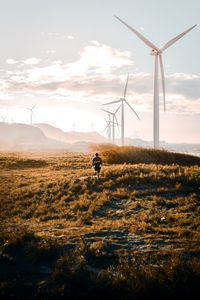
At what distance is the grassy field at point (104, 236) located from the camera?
55.7 feet

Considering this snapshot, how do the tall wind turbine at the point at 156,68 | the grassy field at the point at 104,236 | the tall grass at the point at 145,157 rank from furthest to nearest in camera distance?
the tall wind turbine at the point at 156,68
the tall grass at the point at 145,157
the grassy field at the point at 104,236

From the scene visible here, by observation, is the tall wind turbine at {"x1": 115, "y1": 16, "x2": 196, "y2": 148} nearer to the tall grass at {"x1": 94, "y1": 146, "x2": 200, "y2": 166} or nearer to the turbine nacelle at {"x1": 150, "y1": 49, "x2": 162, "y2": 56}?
the turbine nacelle at {"x1": 150, "y1": 49, "x2": 162, "y2": 56}

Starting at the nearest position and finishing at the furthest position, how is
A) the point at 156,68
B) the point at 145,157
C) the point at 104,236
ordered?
the point at 104,236
the point at 145,157
the point at 156,68

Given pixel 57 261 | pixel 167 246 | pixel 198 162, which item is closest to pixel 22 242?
Result: pixel 57 261

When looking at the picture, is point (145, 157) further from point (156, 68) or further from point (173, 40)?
point (173, 40)

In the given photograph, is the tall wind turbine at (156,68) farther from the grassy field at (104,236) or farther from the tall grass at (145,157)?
the grassy field at (104,236)

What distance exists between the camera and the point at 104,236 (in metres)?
23.1

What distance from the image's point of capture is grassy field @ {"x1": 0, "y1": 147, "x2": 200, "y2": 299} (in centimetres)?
1697

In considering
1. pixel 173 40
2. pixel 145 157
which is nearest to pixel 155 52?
pixel 173 40

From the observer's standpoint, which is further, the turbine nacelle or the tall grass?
the turbine nacelle

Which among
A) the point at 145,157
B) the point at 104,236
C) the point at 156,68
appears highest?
the point at 156,68

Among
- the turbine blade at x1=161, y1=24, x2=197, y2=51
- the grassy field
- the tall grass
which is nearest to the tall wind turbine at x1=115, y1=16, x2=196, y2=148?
the turbine blade at x1=161, y1=24, x2=197, y2=51

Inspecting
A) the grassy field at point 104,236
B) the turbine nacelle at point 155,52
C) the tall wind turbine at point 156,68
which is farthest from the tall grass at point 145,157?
the turbine nacelle at point 155,52

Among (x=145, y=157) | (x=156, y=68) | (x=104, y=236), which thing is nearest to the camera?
(x=104, y=236)
